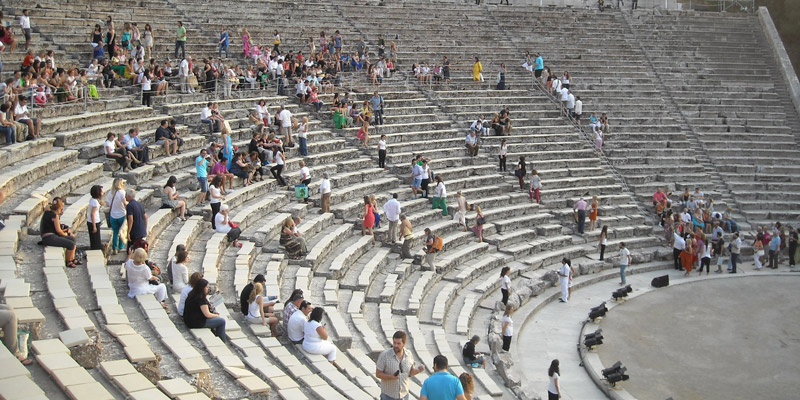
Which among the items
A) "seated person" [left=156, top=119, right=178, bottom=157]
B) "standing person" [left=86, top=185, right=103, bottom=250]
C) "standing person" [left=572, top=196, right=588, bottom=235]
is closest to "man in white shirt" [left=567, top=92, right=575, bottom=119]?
"standing person" [left=572, top=196, right=588, bottom=235]

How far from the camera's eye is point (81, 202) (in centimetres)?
1392

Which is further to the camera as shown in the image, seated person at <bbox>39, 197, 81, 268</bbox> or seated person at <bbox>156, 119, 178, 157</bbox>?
seated person at <bbox>156, 119, 178, 157</bbox>

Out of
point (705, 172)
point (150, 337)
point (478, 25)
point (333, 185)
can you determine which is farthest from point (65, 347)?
point (478, 25)

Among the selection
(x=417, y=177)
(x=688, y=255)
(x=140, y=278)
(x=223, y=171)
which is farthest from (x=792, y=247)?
(x=140, y=278)

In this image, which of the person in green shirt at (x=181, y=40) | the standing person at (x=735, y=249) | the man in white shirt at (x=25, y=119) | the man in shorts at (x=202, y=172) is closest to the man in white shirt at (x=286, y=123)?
the person in green shirt at (x=181, y=40)

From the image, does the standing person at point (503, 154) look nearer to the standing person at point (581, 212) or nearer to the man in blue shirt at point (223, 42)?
the standing person at point (581, 212)

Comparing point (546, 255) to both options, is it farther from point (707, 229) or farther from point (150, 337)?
point (150, 337)

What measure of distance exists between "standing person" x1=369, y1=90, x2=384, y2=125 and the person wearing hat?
31.2 ft

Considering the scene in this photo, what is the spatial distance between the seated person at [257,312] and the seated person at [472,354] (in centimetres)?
389

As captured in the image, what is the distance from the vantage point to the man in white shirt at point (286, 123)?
2094 cm

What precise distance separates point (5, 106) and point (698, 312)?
50.5 ft

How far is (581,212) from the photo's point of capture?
75.1 feet

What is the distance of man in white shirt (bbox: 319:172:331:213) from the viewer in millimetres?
18891

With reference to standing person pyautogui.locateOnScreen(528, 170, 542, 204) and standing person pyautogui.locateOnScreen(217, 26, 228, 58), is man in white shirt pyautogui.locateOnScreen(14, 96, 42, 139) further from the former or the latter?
standing person pyautogui.locateOnScreen(528, 170, 542, 204)
